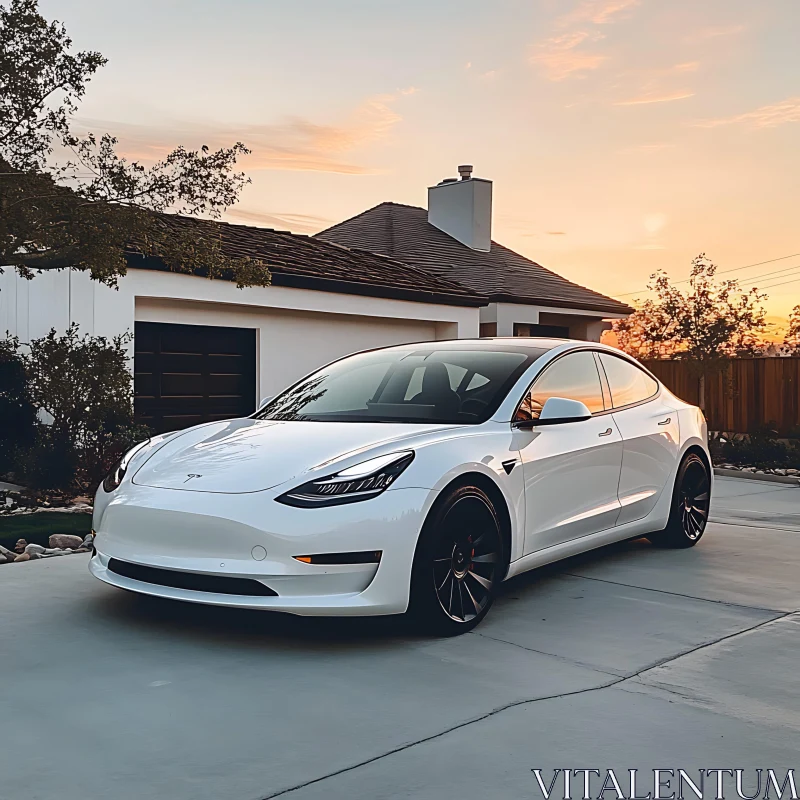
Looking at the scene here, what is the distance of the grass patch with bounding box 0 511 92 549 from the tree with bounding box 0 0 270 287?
2.21 m

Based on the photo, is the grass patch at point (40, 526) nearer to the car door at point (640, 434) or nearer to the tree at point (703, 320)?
the car door at point (640, 434)

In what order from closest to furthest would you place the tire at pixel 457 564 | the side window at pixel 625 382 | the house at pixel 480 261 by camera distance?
the tire at pixel 457 564 → the side window at pixel 625 382 → the house at pixel 480 261

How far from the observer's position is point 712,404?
21484 millimetres

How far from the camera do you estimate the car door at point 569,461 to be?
569cm

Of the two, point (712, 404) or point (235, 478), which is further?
point (712, 404)

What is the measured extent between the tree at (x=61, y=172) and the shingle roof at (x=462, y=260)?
1248 cm

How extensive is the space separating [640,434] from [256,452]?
2926 millimetres

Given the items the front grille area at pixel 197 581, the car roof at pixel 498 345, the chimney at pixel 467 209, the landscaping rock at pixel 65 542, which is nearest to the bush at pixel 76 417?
the landscaping rock at pixel 65 542

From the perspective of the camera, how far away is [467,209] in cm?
2519

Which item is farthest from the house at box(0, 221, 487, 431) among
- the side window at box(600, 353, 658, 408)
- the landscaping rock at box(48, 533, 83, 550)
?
the side window at box(600, 353, 658, 408)

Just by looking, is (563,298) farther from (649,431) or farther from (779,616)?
(779,616)

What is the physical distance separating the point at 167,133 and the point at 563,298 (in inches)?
430

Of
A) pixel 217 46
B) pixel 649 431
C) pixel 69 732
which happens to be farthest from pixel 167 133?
pixel 69 732

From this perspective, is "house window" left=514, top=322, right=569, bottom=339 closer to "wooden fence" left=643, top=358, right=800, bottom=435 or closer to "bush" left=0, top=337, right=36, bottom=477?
"wooden fence" left=643, top=358, right=800, bottom=435
